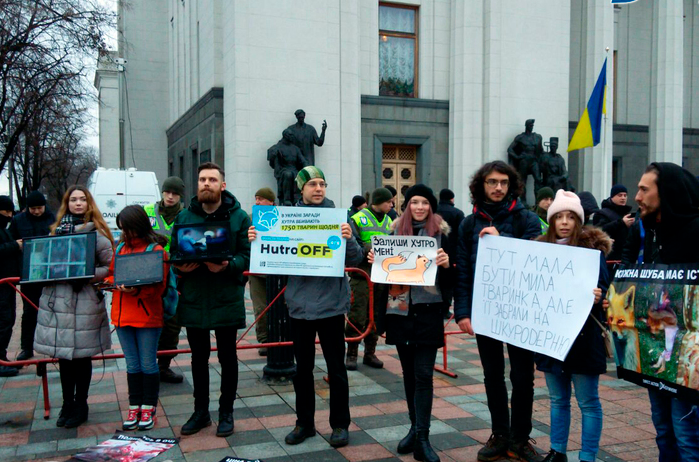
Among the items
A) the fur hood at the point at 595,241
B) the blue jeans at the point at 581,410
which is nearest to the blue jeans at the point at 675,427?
the blue jeans at the point at 581,410

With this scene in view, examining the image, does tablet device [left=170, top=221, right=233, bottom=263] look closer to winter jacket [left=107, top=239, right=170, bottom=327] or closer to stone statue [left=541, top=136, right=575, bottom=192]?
winter jacket [left=107, top=239, right=170, bottom=327]

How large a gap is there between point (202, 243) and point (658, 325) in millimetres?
3275

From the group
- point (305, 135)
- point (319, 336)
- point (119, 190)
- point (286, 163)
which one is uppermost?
point (305, 135)

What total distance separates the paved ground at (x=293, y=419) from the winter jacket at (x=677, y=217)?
6.05 ft

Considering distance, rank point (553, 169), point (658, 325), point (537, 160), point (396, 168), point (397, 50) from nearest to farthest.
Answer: point (658, 325) → point (553, 169) → point (537, 160) → point (397, 50) → point (396, 168)

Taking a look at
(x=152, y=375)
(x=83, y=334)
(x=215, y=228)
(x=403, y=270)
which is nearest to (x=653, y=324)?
(x=403, y=270)

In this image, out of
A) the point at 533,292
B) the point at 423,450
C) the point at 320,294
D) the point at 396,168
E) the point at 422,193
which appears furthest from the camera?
the point at 396,168

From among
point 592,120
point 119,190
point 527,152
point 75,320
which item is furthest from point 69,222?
point 527,152

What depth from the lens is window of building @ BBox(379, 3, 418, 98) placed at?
19312 mm

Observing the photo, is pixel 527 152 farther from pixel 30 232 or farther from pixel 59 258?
pixel 59 258

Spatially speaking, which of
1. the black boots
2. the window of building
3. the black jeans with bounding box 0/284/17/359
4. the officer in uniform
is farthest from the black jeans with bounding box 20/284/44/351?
the window of building

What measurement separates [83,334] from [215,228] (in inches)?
60.1

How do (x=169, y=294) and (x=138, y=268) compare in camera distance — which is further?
(x=169, y=294)

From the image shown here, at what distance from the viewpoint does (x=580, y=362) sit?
3.90m
